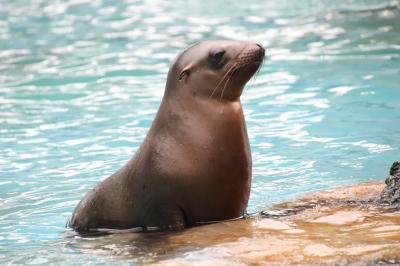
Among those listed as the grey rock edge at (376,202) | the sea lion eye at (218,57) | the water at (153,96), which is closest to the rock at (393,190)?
the grey rock edge at (376,202)

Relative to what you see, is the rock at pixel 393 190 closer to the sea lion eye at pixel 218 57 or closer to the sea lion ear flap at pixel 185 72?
the sea lion eye at pixel 218 57

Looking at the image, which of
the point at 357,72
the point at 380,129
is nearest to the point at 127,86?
the point at 357,72

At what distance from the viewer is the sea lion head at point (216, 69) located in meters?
5.32

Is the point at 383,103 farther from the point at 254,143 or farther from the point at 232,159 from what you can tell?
the point at 232,159

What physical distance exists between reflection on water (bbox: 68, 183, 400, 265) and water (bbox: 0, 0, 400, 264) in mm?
209

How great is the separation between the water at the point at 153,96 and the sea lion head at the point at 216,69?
864 millimetres

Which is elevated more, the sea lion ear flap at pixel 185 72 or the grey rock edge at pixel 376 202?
the sea lion ear flap at pixel 185 72

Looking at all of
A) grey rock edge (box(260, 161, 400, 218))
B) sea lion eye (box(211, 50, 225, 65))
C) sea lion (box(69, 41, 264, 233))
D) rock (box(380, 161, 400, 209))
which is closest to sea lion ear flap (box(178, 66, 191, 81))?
sea lion (box(69, 41, 264, 233))

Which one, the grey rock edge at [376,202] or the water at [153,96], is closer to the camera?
the grey rock edge at [376,202]

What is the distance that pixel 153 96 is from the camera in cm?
1046

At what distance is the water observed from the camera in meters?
6.98

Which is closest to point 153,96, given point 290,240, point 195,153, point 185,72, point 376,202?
point 185,72

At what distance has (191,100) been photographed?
18.0 ft

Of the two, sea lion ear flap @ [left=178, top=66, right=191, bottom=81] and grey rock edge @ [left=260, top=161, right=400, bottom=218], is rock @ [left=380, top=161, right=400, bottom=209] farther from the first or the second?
sea lion ear flap @ [left=178, top=66, right=191, bottom=81]
